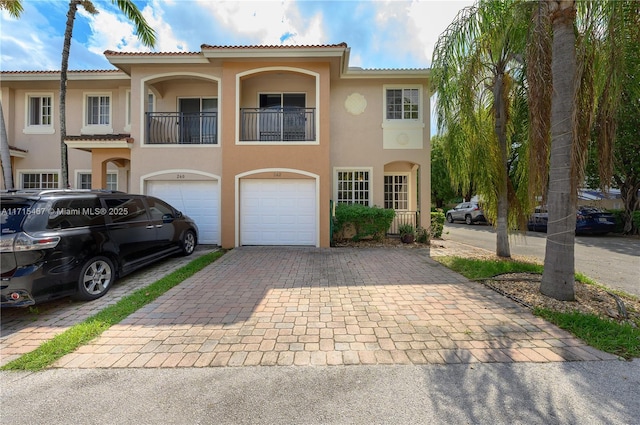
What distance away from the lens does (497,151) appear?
23.1 ft

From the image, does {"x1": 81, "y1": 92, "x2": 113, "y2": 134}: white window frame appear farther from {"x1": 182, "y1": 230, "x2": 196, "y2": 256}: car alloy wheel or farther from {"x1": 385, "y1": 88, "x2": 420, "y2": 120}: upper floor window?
{"x1": 385, "y1": 88, "x2": 420, "y2": 120}: upper floor window

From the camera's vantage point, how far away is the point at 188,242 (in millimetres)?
8039

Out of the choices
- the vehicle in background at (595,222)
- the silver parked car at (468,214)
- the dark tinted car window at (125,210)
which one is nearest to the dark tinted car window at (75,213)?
the dark tinted car window at (125,210)

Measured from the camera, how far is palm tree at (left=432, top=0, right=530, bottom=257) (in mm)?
5965

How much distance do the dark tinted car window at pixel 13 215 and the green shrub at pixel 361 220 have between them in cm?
763

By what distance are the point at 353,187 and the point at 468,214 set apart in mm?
13775

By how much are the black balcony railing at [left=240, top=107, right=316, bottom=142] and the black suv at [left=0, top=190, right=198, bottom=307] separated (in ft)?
16.5

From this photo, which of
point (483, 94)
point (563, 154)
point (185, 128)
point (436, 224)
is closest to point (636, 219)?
point (436, 224)

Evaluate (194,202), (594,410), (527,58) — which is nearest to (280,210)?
(194,202)

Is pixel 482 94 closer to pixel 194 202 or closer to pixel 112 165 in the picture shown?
pixel 194 202

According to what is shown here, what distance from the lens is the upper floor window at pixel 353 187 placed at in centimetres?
1115

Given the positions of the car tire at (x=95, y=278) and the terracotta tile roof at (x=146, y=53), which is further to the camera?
the terracotta tile roof at (x=146, y=53)

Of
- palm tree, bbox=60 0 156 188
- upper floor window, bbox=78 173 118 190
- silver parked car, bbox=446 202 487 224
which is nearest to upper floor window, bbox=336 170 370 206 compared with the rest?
palm tree, bbox=60 0 156 188

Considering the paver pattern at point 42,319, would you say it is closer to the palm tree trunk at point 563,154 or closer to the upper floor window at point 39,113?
the palm tree trunk at point 563,154
